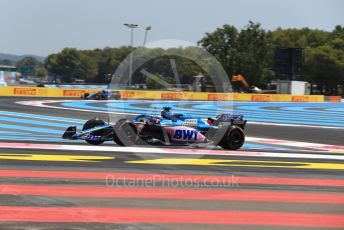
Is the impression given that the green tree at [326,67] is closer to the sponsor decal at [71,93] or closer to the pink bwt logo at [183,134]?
the sponsor decal at [71,93]

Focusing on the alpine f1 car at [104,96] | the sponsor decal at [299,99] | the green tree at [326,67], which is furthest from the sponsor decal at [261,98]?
the green tree at [326,67]

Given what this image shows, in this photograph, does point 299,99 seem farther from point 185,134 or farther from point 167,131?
point 167,131

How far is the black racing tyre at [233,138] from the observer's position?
43.4 feet

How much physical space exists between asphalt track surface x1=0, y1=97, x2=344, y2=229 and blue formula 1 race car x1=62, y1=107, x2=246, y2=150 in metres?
0.27

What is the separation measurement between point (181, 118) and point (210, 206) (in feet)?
21.4

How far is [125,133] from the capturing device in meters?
12.8

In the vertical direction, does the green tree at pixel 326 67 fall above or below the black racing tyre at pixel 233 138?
above

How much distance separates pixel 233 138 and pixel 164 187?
19.0 feet

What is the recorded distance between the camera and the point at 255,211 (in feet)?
21.3

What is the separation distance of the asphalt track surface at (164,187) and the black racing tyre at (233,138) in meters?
0.27

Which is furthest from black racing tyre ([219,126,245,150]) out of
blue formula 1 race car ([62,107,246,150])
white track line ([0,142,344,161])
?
white track line ([0,142,344,161])

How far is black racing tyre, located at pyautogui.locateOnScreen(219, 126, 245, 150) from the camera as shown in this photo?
43.4 ft

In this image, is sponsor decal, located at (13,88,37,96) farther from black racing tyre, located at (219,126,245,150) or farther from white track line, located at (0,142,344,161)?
black racing tyre, located at (219,126,245,150)

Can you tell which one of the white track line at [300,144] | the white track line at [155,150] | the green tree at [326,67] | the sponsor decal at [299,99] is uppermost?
the green tree at [326,67]
